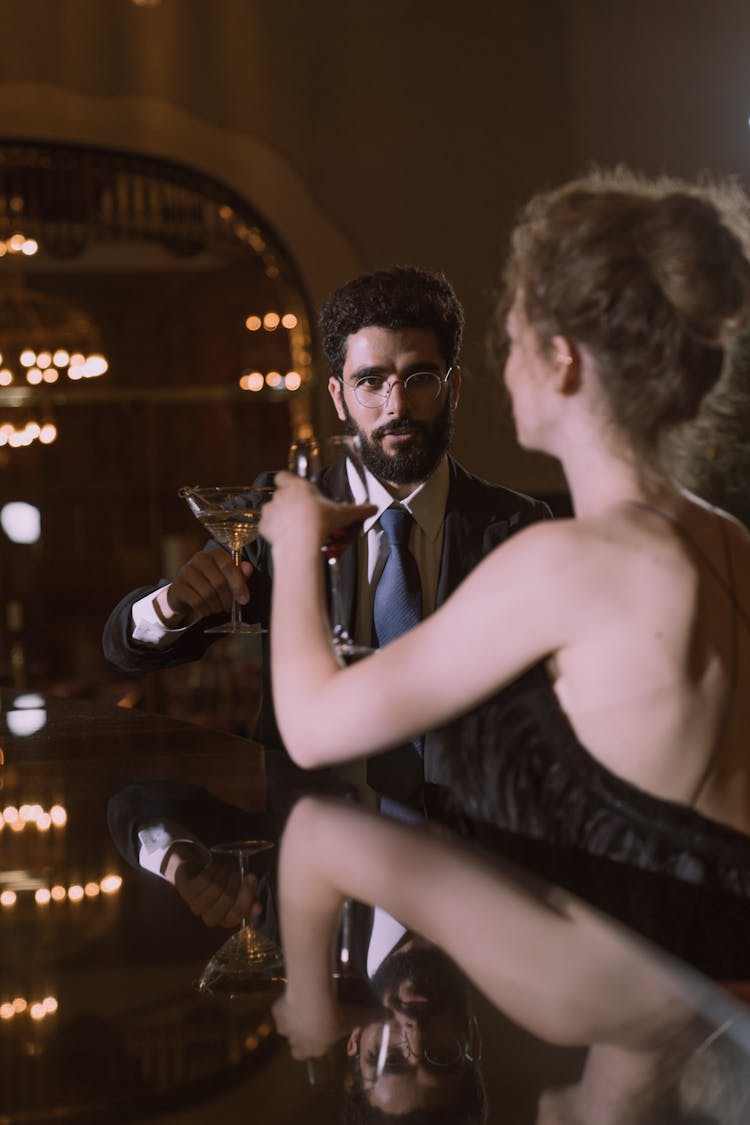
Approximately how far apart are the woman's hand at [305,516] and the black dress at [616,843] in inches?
9.0

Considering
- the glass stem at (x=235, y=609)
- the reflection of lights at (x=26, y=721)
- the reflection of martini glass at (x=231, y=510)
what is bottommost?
the reflection of lights at (x=26, y=721)

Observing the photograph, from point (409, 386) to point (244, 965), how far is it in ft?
5.20

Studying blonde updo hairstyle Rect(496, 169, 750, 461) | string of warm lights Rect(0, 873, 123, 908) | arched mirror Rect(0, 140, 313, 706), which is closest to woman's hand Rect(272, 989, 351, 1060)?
string of warm lights Rect(0, 873, 123, 908)

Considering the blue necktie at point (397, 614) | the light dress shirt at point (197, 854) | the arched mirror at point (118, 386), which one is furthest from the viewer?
the arched mirror at point (118, 386)

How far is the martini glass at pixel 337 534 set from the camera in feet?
4.66

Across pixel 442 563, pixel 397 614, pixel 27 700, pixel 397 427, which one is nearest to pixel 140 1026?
pixel 397 614

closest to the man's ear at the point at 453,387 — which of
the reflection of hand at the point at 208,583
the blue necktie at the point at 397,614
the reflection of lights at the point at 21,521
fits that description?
the blue necktie at the point at 397,614

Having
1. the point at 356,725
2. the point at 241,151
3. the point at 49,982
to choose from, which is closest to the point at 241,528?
the point at 356,725

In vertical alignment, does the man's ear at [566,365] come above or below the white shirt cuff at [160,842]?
above

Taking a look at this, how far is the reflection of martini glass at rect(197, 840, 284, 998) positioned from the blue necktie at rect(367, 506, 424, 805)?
35.0 inches

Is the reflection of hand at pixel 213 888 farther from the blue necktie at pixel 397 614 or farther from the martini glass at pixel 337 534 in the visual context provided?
the blue necktie at pixel 397 614

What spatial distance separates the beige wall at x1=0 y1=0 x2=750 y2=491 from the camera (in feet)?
20.4

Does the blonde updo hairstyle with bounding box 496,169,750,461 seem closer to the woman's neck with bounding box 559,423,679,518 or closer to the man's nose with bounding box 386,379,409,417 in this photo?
the woman's neck with bounding box 559,423,679,518

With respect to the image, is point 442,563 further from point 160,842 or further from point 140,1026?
point 140,1026
